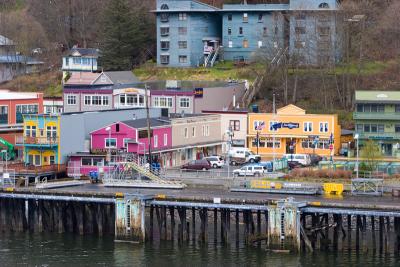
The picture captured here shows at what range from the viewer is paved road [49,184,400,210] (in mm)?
56069

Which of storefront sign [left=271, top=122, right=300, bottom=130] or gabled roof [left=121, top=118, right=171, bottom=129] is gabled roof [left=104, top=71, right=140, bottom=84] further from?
storefront sign [left=271, top=122, right=300, bottom=130]

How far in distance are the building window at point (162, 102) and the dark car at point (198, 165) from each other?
40.0ft

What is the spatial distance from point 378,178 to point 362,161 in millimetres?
4662

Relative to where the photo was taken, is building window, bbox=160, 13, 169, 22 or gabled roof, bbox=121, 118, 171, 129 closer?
gabled roof, bbox=121, 118, 171, 129

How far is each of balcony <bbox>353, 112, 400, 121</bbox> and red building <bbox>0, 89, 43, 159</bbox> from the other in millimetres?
20485

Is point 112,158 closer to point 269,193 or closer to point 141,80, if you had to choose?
point 269,193

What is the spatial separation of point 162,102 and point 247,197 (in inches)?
1059

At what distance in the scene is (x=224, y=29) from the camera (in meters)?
100

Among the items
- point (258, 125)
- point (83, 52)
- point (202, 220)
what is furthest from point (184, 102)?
point (202, 220)

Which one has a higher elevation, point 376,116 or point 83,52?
point 83,52

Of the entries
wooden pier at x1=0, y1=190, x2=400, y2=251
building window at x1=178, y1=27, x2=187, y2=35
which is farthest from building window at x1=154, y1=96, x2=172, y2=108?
wooden pier at x1=0, y1=190, x2=400, y2=251

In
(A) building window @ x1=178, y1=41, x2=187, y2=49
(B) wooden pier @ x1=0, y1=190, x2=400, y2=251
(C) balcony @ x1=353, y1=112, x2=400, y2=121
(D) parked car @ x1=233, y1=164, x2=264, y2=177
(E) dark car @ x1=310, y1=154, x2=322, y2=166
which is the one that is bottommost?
(B) wooden pier @ x1=0, y1=190, x2=400, y2=251

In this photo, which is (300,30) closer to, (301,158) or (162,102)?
(162,102)

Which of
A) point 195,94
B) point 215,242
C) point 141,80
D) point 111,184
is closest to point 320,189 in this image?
point 215,242
